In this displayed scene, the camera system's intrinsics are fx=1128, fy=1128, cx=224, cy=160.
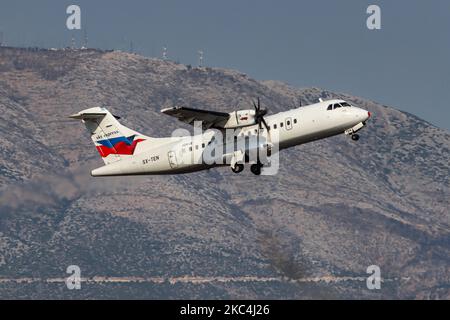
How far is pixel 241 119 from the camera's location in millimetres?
60469

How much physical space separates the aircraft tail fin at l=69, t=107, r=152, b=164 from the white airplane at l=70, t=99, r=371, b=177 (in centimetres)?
8

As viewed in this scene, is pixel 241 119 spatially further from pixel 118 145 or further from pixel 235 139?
pixel 118 145

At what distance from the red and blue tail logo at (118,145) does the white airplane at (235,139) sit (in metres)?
0.06

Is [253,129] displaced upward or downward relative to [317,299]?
upward

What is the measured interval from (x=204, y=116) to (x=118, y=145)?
306 inches

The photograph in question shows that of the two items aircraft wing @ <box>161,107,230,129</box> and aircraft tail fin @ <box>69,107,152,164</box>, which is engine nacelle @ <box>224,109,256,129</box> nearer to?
aircraft wing @ <box>161,107,230,129</box>

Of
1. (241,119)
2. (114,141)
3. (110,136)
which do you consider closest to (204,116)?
(241,119)

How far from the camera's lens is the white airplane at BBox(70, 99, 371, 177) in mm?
59156

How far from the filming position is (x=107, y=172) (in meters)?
64.9

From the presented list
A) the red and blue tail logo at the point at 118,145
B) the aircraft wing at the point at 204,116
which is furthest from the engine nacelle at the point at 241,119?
the red and blue tail logo at the point at 118,145
